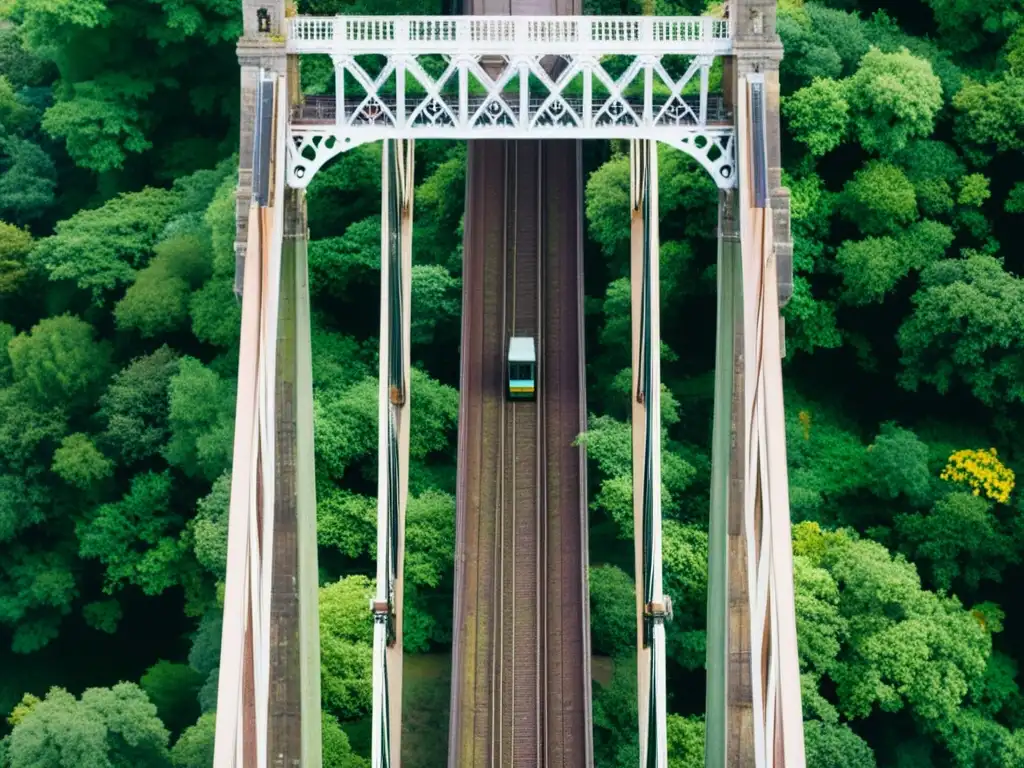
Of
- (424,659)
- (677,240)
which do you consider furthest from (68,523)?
(677,240)

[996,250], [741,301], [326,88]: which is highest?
[326,88]

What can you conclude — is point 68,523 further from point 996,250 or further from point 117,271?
point 996,250

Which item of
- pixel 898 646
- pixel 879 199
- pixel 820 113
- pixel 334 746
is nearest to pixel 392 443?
pixel 334 746

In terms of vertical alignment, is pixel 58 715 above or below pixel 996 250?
below

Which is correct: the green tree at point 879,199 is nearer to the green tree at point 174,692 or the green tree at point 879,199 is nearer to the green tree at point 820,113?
the green tree at point 820,113

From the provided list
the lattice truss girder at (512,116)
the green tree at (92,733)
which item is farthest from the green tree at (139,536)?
the lattice truss girder at (512,116)

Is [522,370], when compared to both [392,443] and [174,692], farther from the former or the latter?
[174,692]
